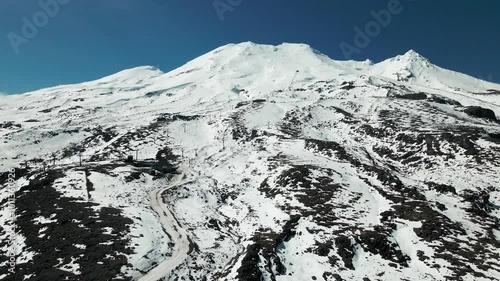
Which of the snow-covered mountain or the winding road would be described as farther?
the snow-covered mountain

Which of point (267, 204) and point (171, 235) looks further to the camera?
point (267, 204)

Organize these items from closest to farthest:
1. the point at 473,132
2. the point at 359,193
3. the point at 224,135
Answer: the point at 359,193, the point at 473,132, the point at 224,135

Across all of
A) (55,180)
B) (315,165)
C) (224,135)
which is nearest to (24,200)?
(55,180)

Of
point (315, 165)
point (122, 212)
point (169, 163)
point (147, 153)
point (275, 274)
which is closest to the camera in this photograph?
point (275, 274)

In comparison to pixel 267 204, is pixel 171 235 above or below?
below

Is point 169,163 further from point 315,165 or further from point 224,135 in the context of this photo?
point 315,165

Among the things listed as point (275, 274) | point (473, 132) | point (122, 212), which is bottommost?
point (275, 274)

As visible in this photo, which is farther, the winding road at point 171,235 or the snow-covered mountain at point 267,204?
the snow-covered mountain at point 267,204

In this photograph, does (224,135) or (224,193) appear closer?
(224,193)
